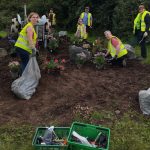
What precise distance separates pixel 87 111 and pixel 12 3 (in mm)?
18507

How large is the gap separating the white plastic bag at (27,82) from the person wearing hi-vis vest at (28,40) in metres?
0.31

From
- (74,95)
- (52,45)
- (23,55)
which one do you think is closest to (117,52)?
(52,45)

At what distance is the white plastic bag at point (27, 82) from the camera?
886 centimetres

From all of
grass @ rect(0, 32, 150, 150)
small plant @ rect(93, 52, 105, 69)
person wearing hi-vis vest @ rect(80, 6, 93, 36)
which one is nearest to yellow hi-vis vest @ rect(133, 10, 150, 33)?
small plant @ rect(93, 52, 105, 69)

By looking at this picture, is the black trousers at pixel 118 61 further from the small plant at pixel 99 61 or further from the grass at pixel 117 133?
the grass at pixel 117 133

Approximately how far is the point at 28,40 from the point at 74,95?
1.72 meters

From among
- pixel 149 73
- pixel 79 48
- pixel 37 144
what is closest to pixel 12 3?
pixel 79 48

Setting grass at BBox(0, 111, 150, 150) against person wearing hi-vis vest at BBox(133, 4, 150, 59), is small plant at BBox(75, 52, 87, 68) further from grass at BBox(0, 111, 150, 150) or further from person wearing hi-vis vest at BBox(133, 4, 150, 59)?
grass at BBox(0, 111, 150, 150)

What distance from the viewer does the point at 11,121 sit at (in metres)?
7.86

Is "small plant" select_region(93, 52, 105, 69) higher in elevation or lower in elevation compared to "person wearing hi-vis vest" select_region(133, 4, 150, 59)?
lower

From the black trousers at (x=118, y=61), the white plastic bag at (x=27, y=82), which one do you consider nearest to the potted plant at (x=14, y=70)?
Result: the white plastic bag at (x=27, y=82)

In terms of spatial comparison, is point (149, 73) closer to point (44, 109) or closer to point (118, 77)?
point (118, 77)

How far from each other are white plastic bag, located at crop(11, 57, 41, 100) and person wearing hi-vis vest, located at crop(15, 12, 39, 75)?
31cm

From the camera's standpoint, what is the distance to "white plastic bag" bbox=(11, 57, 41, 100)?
8.86 m
